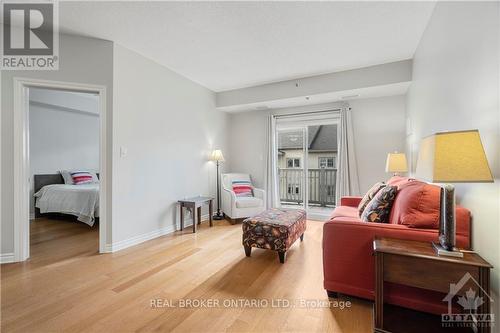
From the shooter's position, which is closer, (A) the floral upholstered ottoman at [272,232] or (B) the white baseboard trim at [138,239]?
(A) the floral upholstered ottoman at [272,232]

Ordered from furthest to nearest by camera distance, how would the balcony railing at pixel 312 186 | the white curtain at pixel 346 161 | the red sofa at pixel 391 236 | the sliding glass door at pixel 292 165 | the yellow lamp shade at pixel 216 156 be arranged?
the balcony railing at pixel 312 186, the sliding glass door at pixel 292 165, the yellow lamp shade at pixel 216 156, the white curtain at pixel 346 161, the red sofa at pixel 391 236

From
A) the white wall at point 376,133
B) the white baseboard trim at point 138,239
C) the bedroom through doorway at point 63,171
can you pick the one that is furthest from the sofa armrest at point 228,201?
the white wall at point 376,133

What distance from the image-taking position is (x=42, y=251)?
9.08 feet

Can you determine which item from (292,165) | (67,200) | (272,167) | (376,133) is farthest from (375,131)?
(67,200)

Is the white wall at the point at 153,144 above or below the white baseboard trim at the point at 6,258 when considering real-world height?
above

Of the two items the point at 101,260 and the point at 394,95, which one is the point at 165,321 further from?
the point at 394,95

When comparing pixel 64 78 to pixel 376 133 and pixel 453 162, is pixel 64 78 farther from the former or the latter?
pixel 376 133

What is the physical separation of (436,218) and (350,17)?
2.06 m

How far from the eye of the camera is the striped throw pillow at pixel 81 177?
4.81 meters

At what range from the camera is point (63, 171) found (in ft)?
16.1

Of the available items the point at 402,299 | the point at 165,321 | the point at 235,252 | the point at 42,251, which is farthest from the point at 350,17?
the point at 42,251

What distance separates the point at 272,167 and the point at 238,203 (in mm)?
1163

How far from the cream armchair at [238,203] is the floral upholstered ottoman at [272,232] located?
1362 mm

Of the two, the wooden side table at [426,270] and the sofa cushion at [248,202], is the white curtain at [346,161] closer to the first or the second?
the sofa cushion at [248,202]
